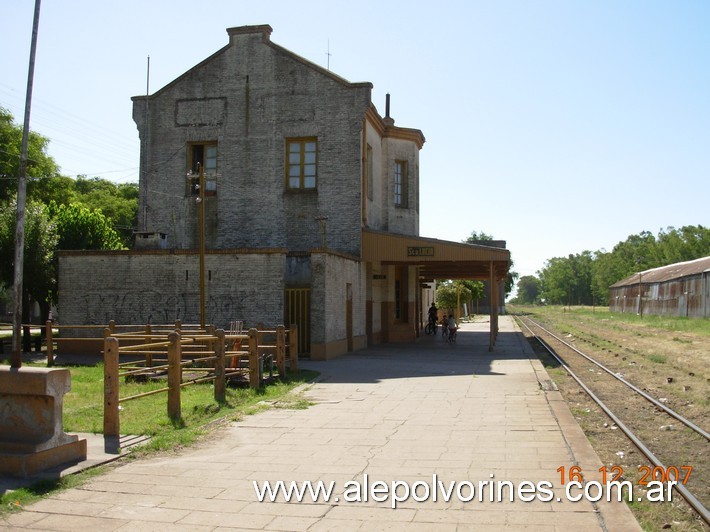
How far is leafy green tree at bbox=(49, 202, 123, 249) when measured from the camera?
32.5 metres

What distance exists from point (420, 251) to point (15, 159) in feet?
73.5

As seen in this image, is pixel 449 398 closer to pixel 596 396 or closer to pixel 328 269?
pixel 596 396

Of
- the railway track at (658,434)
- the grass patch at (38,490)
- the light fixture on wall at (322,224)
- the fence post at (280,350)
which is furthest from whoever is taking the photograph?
the light fixture on wall at (322,224)

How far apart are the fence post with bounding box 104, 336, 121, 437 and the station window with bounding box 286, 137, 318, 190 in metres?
16.5

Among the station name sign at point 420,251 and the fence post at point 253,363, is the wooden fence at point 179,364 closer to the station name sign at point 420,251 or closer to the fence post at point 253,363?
the fence post at point 253,363

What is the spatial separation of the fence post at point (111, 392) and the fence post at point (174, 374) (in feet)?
4.29

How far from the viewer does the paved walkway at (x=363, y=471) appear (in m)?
5.86

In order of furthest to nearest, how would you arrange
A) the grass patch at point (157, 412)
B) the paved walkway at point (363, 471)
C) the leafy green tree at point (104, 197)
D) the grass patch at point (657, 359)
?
the leafy green tree at point (104, 197) < the grass patch at point (657, 359) < the grass patch at point (157, 412) < the paved walkway at point (363, 471)

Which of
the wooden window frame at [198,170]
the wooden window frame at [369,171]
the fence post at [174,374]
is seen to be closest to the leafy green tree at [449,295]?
the wooden window frame at [369,171]

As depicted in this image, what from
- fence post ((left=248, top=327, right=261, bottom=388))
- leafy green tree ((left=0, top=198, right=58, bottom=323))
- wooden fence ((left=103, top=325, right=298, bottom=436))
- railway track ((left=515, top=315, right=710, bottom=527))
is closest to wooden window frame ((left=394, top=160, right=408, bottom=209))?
wooden fence ((left=103, top=325, right=298, bottom=436))

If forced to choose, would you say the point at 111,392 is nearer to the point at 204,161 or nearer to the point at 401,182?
the point at 204,161

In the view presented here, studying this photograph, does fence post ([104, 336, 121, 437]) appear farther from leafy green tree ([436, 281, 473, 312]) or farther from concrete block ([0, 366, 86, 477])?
→ leafy green tree ([436, 281, 473, 312])

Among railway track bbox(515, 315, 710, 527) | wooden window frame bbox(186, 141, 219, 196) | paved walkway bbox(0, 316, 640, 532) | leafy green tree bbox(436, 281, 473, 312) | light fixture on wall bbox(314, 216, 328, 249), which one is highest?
wooden window frame bbox(186, 141, 219, 196)

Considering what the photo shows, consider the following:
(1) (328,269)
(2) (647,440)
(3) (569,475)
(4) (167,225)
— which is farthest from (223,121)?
(3) (569,475)
